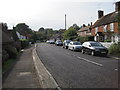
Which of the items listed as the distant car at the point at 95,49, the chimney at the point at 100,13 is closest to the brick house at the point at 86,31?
the chimney at the point at 100,13

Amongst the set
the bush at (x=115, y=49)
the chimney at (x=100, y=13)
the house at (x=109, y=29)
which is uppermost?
the chimney at (x=100, y=13)

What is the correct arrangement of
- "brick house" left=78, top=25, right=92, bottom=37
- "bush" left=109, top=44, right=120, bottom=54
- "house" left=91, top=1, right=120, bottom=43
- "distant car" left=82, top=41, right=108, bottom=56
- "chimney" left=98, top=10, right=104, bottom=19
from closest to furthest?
"distant car" left=82, top=41, right=108, bottom=56 → "bush" left=109, top=44, right=120, bottom=54 → "house" left=91, top=1, right=120, bottom=43 → "chimney" left=98, top=10, right=104, bottom=19 → "brick house" left=78, top=25, right=92, bottom=37

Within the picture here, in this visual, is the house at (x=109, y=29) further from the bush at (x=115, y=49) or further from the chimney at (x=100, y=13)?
the bush at (x=115, y=49)

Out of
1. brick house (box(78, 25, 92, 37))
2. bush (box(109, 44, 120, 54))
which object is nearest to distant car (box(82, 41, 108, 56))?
bush (box(109, 44, 120, 54))

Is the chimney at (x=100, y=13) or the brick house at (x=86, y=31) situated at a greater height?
the chimney at (x=100, y=13)

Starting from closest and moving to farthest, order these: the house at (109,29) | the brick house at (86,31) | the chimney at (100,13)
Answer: the house at (109,29)
the chimney at (100,13)
the brick house at (86,31)

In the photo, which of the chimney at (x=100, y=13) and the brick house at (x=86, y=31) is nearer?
the chimney at (x=100, y=13)

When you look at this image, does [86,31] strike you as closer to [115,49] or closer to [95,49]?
[115,49]

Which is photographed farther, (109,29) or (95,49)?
(109,29)

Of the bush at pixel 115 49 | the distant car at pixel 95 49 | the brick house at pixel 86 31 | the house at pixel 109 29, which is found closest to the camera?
the distant car at pixel 95 49

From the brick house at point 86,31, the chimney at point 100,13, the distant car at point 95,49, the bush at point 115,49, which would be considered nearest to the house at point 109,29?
the chimney at point 100,13

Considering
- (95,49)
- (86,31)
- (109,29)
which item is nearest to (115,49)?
(95,49)

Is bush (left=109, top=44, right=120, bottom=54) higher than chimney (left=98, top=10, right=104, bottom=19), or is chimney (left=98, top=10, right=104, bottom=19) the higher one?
chimney (left=98, top=10, right=104, bottom=19)

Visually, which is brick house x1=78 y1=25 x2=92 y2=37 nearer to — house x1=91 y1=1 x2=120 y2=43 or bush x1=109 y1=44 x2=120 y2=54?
house x1=91 y1=1 x2=120 y2=43
